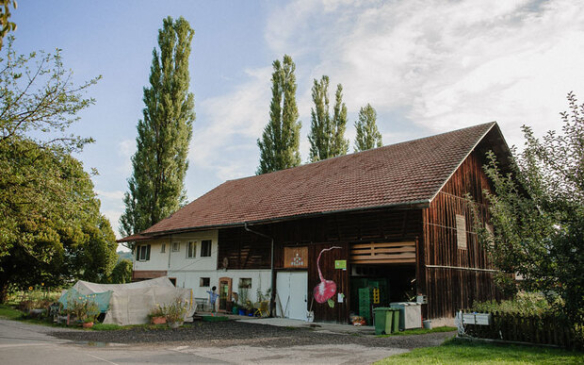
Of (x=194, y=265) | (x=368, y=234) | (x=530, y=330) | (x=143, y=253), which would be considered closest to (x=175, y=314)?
(x=368, y=234)

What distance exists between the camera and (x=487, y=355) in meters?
9.08

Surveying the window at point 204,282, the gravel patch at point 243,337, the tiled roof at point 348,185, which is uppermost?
the tiled roof at point 348,185

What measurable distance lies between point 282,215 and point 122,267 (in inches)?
790

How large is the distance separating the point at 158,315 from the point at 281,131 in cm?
2204

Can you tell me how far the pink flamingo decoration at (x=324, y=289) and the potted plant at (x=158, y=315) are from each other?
19.6ft

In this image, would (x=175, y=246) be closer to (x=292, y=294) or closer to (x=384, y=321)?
(x=292, y=294)

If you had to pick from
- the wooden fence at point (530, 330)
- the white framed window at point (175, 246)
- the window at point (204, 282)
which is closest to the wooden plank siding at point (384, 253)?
the wooden fence at point (530, 330)

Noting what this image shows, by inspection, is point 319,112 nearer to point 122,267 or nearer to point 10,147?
point 122,267

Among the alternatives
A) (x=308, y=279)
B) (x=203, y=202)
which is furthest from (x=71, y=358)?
(x=203, y=202)

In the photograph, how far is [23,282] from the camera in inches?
1118

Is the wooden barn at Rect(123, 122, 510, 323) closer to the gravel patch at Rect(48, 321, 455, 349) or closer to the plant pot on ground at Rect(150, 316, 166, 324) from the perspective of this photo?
the gravel patch at Rect(48, 321, 455, 349)

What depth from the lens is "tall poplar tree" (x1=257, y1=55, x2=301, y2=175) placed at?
116ft

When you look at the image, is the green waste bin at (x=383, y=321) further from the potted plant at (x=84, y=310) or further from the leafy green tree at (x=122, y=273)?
the leafy green tree at (x=122, y=273)

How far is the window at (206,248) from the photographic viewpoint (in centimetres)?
2418
